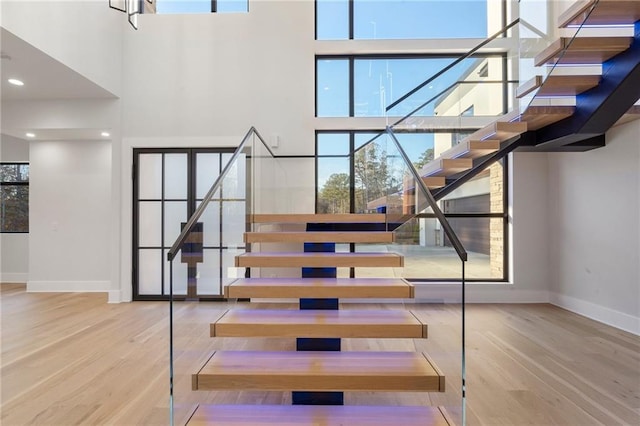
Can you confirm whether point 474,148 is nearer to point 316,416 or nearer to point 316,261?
point 316,261

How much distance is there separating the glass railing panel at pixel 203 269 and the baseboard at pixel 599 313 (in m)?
4.57

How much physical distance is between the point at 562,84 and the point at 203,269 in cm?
366

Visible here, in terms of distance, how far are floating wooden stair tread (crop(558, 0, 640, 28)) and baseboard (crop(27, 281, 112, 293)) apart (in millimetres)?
7442

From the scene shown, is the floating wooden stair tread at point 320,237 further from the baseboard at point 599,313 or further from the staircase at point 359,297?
the baseboard at point 599,313

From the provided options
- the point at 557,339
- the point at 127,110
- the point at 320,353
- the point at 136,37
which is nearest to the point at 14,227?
the point at 127,110

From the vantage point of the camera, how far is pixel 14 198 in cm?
711

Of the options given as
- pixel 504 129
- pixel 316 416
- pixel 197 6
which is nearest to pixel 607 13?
pixel 504 129

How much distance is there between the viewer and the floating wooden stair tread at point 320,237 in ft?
10.7

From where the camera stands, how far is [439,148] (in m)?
4.47

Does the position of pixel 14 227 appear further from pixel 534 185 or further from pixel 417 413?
pixel 534 185

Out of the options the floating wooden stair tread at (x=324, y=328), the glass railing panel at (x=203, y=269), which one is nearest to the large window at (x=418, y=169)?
the glass railing panel at (x=203, y=269)

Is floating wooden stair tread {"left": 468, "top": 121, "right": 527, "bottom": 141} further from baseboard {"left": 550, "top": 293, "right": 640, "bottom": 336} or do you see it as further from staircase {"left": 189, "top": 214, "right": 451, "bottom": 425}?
baseboard {"left": 550, "top": 293, "right": 640, "bottom": 336}

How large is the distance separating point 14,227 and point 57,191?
2102mm

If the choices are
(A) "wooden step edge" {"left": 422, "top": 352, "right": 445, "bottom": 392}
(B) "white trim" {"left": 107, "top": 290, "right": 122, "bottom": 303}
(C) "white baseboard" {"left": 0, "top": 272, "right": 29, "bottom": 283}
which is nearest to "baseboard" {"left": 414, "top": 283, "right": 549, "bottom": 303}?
(A) "wooden step edge" {"left": 422, "top": 352, "right": 445, "bottom": 392}
